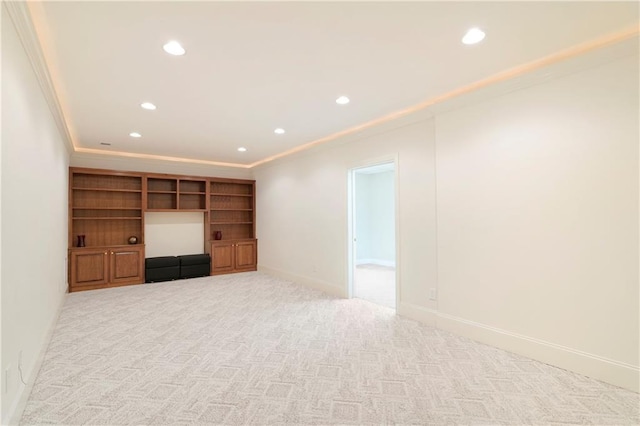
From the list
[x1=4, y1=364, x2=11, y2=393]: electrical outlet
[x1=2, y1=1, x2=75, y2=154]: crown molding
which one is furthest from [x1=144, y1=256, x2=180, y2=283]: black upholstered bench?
[x1=4, y1=364, x2=11, y2=393]: electrical outlet

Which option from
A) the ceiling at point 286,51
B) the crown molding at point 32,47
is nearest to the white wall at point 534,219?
the ceiling at point 286,51

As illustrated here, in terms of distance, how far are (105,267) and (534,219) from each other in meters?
6.58

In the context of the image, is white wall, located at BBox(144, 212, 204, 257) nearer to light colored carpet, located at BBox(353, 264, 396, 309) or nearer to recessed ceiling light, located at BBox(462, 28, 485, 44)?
light colored carpet, located at BBox(353, 264, 396, 309)

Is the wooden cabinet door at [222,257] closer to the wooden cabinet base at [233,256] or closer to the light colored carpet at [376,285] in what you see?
the wooden cabinet base at [233,256]

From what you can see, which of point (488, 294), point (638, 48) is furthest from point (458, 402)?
point (638, 48)

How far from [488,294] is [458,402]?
129 cm

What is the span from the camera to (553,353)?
2.63 metres

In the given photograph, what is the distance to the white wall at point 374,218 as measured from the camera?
27.3 ft

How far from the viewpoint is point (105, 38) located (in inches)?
87.3

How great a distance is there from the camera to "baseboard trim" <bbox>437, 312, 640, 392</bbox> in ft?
7.49

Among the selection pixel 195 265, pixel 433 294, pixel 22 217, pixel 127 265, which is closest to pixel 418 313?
pixel 433 294

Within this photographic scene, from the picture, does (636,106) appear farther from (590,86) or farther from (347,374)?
(347,374)

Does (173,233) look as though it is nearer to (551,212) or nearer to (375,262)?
(375,262)

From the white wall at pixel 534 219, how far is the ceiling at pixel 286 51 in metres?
0.44
